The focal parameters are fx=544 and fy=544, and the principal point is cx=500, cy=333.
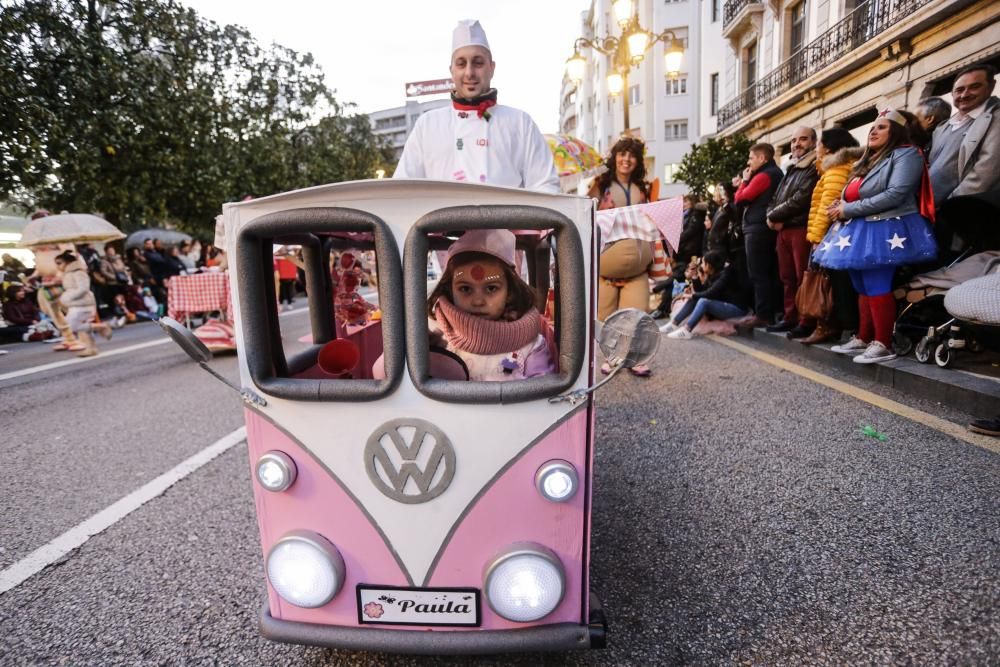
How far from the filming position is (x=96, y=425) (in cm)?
454

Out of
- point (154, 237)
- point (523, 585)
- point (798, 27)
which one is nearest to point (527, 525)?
point (523, 585)

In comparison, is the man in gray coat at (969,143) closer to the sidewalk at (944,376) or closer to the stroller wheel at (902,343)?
the stroller wheel at (902,343)

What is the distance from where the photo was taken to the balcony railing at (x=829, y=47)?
12.6 metres

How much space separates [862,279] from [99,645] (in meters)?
5.44

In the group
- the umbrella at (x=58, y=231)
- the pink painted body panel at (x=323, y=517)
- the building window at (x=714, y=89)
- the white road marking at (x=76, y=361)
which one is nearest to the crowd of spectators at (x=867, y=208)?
the pink painted body panel at (x=323, y=517)

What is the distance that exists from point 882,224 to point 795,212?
1421mm

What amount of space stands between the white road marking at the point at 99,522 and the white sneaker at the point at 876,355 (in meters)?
5.08

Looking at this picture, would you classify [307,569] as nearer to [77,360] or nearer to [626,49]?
[77,360]

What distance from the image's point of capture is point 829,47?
49.5ft

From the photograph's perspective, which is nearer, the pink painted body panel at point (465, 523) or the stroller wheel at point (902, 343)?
the pink painted body panel at point (465, 523)

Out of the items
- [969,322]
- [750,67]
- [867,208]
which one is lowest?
[969,322]

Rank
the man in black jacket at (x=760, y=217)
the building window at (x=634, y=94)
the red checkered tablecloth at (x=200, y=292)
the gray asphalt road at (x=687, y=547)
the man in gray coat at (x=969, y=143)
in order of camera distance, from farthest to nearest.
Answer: the building window at (x=634, y=94) < the red checkered tablecloth at (x=200, y=292) < the man in black jacket at (x=760, y=217) < the man in gray coat at (x=969, y=143) < the gray asphalt road at (x=687, y=547)

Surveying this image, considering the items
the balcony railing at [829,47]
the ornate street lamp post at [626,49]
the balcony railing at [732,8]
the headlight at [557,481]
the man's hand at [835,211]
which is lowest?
the headlight at [557,481]

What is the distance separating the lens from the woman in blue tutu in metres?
4.22
